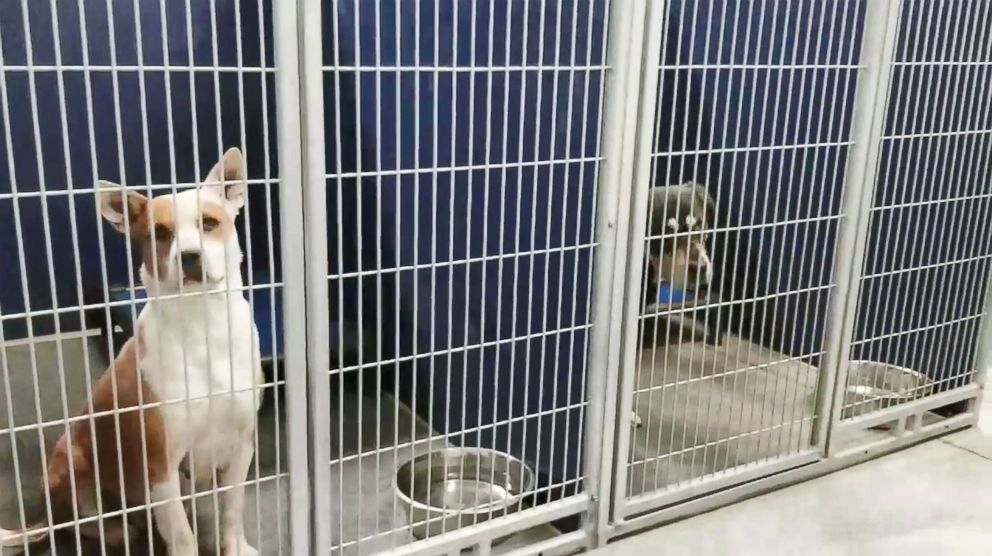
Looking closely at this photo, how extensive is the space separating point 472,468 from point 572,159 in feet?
2.09

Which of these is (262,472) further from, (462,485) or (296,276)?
(296,276)

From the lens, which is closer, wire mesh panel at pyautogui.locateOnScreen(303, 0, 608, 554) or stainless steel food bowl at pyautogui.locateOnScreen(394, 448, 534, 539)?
wire mesh panel at pyautogui.locateOnScreen(303, 0, 608, 554)

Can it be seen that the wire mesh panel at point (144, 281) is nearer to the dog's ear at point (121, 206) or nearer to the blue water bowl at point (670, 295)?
the dog's ear at point (121, 206)

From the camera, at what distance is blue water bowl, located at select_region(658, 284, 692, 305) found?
5.89ft

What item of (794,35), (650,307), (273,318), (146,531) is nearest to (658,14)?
(794,35)

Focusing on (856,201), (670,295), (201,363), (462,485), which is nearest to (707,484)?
(670,295)

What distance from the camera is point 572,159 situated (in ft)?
5.14

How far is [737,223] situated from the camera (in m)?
1.87

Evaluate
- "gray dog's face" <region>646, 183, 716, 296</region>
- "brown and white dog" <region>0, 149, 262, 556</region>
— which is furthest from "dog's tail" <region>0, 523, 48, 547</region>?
"gray dog's face" <region>646, 183, 716, 296</region>

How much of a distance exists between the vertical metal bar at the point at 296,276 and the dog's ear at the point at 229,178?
5 centimetres

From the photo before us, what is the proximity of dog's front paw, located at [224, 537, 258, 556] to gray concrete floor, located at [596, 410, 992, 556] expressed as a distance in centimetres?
64

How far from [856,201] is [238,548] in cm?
135

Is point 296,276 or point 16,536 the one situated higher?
point 296,276

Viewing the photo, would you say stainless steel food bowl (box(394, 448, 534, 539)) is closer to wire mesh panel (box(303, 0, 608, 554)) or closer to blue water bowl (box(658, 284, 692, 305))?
wire mesh panel (box(303, 0, 608, 554))
